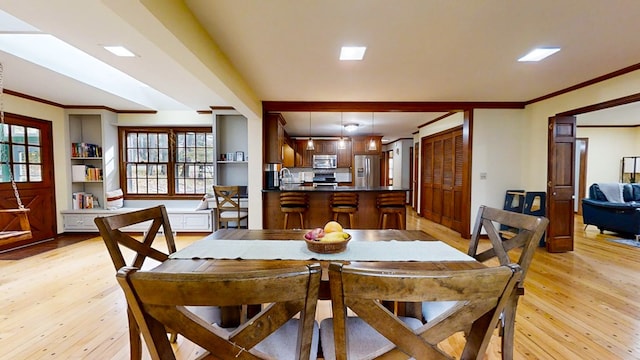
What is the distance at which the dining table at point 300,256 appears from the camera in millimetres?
1341

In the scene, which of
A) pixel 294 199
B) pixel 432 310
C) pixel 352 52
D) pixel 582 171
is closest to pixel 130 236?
pixel 432 310

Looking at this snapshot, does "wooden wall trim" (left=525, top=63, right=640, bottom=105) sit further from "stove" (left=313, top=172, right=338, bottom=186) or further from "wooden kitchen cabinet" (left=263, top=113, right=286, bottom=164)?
"stove" (left=313, top=172, right=338, bottom=186)

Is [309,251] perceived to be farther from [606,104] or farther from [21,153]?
[21,153]

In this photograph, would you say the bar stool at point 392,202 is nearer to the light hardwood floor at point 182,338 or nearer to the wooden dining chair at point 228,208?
the light hardwood floor at point 182,338

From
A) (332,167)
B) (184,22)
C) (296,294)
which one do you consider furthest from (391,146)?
(296,294)

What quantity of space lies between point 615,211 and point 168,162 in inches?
337

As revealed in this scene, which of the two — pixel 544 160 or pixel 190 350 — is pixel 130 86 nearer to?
pixel 190 350

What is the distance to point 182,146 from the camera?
565cm

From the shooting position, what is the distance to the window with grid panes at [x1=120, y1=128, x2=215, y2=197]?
5613mm

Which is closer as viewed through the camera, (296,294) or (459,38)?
(296,294)

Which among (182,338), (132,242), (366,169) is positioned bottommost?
(182,338)

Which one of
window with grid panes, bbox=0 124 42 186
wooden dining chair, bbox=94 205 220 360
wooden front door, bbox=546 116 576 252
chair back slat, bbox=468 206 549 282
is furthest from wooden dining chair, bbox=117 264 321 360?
window with grid panes, bbox=0 124 42 186

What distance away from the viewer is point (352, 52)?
281cm

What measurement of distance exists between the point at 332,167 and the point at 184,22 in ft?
22.3
